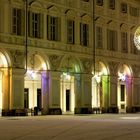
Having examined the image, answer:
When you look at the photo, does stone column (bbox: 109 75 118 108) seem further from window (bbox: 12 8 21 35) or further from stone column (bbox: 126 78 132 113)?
window (bbox: 12 8 21 35)

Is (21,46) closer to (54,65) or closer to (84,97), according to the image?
(54,65)

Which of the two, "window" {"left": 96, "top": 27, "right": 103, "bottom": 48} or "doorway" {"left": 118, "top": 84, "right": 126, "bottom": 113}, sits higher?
"window" {"left": 96, "top": 27, "right": 103, "bottom": 48}

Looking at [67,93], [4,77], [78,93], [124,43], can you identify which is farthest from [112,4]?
[4,77]

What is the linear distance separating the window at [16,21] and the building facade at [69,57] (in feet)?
0.23

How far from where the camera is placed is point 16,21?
3747 centimetres

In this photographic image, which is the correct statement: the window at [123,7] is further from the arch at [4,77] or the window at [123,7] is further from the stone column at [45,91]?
the arch at [4,77]

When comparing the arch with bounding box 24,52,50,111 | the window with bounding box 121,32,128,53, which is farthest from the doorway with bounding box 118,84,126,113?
the arch with bounding box 24,52,50,111

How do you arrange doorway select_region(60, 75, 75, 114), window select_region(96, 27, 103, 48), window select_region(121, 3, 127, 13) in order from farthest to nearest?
1. window select_region(121, 3, 127, 13)
2. doorway select_region(60, 75, 75, 114)
3. window select_region(96, 27, 103, 48)

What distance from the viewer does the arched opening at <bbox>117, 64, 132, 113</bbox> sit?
163 feet

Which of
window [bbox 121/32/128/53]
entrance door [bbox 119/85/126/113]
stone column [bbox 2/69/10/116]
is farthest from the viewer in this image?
entrance door [bbox 119/85/126/113]

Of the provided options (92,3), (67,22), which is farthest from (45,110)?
(92,3)

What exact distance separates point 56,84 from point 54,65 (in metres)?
1.47

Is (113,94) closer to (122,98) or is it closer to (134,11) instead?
(122,98)

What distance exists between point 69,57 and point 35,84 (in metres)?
4.15
